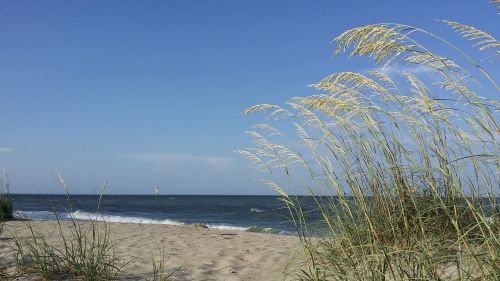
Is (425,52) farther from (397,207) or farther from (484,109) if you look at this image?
(397,207)

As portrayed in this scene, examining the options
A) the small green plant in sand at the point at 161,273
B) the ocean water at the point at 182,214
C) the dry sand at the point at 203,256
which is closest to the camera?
the small green plant in sand at the point at 161,273

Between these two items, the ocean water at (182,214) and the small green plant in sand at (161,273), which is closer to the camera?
the small green plant in sand at (161,273)

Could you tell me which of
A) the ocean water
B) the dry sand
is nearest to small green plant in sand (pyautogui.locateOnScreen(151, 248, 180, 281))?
the dry sand

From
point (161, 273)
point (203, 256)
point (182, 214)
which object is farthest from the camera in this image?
point (182, 214)

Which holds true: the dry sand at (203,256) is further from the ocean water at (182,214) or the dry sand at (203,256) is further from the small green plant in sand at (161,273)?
the ocean water at (182,214)

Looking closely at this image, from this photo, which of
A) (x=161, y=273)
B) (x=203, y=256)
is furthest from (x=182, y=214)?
(x=161, y=273)

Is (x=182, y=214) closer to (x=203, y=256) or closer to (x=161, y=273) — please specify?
(x=203, y=256)

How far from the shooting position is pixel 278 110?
116 inches

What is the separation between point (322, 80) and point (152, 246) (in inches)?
148

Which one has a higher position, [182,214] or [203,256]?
[203,256]

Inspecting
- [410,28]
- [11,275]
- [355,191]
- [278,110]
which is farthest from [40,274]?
[410,28]

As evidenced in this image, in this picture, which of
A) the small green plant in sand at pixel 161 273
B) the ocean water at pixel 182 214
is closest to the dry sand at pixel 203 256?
the small green plant in sand at pixel 161 273

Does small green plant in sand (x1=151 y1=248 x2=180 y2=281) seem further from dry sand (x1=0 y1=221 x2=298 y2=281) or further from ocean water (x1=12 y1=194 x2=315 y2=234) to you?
ocean water (x1=12 y1=194 x2=315 y2=234)

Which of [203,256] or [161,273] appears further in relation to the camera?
[203,256]
